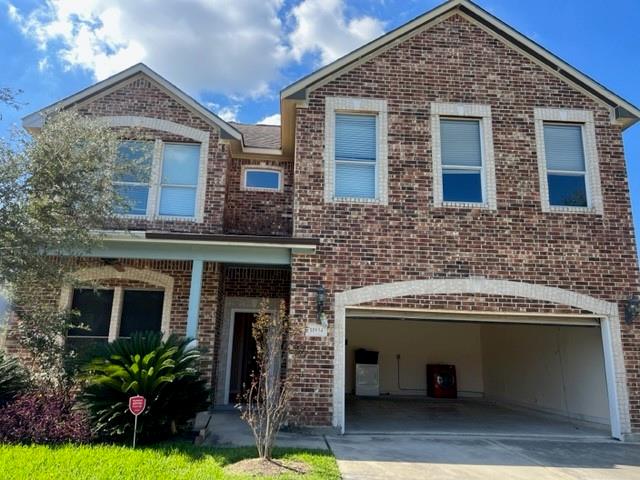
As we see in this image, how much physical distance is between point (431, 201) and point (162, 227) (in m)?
5.76

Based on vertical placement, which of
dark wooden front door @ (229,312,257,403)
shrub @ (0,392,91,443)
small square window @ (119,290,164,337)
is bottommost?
shrub @ (0,392,91,443)

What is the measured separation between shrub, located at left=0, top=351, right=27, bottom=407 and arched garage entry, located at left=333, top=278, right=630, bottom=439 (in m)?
5.41

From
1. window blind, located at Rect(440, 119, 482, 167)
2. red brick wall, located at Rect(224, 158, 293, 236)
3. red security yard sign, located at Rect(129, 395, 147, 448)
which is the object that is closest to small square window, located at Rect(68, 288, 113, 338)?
red brick wall, located at Rect(224, 158, 293, 236)

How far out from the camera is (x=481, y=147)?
10.6 meters

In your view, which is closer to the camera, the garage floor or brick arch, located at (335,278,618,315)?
brick arch, located at (335,278,618,315)

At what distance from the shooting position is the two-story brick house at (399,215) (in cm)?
970

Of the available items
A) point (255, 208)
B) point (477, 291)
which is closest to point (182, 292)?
point (255, 208)

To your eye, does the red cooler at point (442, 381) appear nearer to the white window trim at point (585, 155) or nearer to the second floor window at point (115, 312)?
the white window trim at point (585, 155)

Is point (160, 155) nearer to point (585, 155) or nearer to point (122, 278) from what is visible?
point (122, 278)

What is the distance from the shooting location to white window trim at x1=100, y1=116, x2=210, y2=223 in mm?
11008

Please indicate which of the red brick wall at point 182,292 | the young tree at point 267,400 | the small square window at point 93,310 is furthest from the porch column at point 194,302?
the small square window at point 93,310

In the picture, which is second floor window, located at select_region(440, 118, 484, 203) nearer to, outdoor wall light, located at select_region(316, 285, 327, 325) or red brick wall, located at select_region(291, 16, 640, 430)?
red brick wall, located at select_region(291, 16, 640, 430)

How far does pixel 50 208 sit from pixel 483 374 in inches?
575

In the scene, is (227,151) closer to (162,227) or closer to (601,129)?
(162,227)
